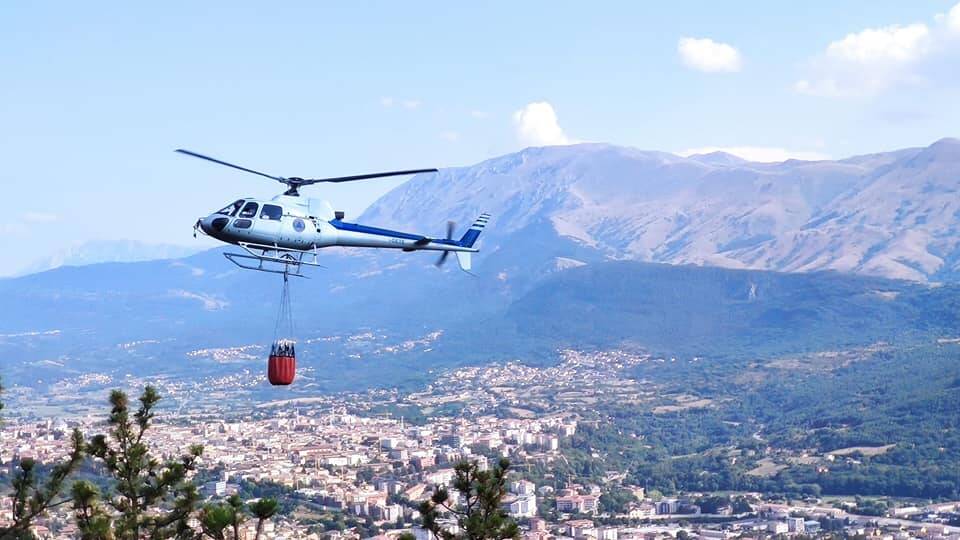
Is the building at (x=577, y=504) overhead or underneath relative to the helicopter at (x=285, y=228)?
underneath

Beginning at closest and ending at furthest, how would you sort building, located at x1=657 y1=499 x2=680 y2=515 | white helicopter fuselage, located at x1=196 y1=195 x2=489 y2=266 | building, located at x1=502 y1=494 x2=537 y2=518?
white helicopter fuselage, located at x1=196 y1=195 x2=489 y2=266 < building, located at x1=502 y1=494 x2=537 y2=518 < building, located at x1=657 y1=499 x2=680 y2=515

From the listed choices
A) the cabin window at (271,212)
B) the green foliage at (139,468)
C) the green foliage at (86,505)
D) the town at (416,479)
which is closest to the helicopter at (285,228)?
the cabin window at (271,212)

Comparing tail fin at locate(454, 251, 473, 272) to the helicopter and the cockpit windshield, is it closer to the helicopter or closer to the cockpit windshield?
the helicopter

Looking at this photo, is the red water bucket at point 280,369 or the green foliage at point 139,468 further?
the green foliage at point 139,468

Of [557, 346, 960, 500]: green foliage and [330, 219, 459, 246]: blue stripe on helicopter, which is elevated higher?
[330, 219, 459, 246]: blue stripe on helicopter

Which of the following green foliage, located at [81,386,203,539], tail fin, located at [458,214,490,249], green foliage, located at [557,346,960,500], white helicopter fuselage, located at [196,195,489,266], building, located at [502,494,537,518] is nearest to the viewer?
green foliage, located at [81,386,203,539]

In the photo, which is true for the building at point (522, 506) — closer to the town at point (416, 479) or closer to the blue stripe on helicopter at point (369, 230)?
the town at point (416, 479)

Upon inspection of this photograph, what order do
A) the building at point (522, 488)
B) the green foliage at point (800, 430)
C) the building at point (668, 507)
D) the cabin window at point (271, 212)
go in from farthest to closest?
1. the green foliage at point (800, 430)
2. the building at point (668, 507)
3. the building at point (522, 488)
4. the cabin window at point (271, 212)

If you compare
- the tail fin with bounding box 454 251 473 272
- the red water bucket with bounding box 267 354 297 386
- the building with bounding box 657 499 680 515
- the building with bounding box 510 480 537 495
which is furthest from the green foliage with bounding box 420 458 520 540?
the building with bounding box 657 499 680 515
